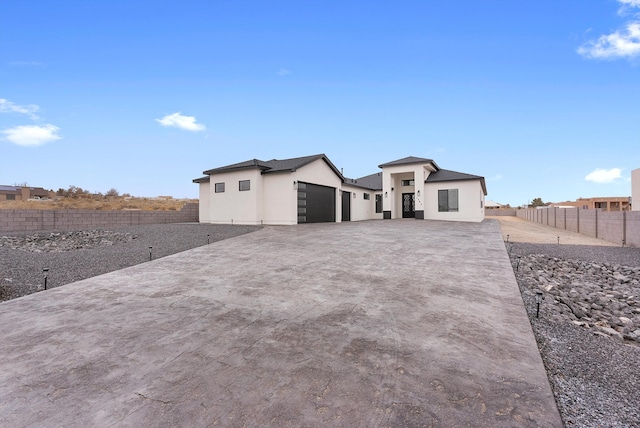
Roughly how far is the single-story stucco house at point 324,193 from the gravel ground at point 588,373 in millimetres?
13240

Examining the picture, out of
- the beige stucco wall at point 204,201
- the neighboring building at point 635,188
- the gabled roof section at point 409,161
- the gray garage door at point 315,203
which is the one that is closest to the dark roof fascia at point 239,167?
the beige stucco wall at point 204,201

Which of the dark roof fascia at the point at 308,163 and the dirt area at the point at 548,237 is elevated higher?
the dark roof fascia at the point at 308,163

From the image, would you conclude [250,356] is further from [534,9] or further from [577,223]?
[577,223]

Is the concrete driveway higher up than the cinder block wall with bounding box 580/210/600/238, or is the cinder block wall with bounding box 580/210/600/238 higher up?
the cinder block wall with bounding box 580/210/600/238

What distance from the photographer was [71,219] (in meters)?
15.2

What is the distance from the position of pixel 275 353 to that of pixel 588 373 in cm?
301

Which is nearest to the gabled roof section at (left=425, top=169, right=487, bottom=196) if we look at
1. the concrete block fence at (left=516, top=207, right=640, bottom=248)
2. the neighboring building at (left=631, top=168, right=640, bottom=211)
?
the concrete block fence at (left=516, top=207, right=640, bottom=248)

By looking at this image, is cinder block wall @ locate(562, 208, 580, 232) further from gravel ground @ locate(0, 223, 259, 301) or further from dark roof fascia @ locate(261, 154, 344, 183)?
gravel ground @ locate(0, 223, 259, 301)

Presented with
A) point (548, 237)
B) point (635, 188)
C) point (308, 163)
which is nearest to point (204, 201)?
A: point (308, 163)

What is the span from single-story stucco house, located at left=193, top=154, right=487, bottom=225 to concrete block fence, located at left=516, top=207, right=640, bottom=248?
5274mm

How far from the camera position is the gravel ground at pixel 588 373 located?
205 cm

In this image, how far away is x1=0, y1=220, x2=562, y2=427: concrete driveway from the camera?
78.7 inches

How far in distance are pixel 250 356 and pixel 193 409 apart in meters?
0.77

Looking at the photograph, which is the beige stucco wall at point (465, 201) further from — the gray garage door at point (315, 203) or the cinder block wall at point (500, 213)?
the cinder block wall at point (500, 213)
